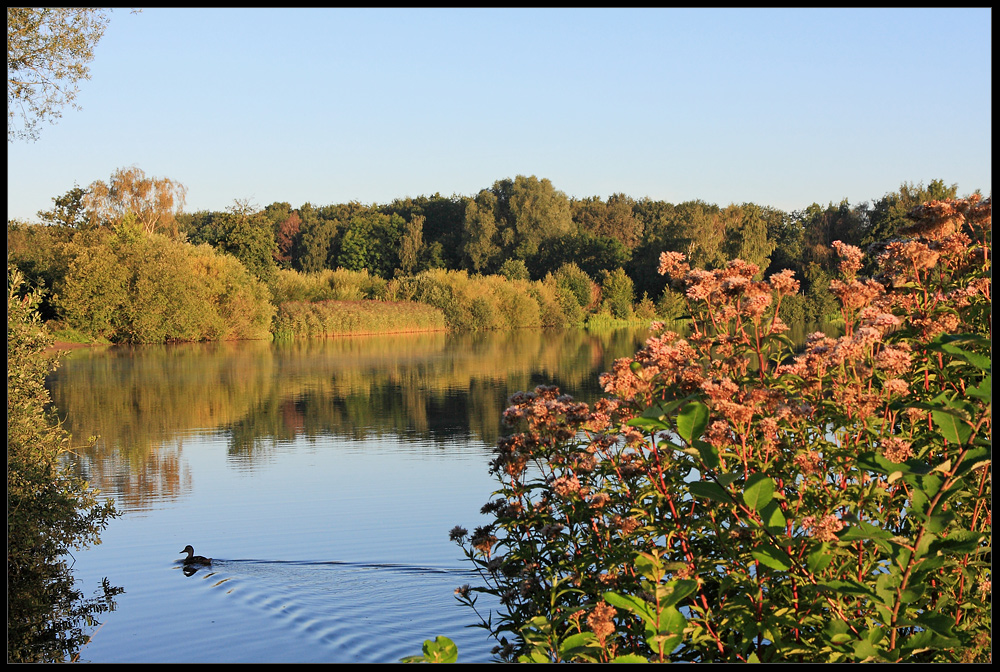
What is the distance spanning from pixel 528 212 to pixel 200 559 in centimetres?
6520

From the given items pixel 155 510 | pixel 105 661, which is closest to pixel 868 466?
pixel 105 661

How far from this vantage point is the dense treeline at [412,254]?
1476 inches

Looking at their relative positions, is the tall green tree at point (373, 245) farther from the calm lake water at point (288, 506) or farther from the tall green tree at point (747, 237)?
the calm lake water at point (288, 506)

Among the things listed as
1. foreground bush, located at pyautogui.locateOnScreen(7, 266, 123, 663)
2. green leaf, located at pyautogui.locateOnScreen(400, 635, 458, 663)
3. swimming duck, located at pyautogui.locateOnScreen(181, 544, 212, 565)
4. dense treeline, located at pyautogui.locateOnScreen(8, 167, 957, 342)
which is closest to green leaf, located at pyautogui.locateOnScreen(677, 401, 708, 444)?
green leaf, located at pyautogui.locateOnScreen(400, 635, 458, 663)

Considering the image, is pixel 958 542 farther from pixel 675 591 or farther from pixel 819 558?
pixel 675 591

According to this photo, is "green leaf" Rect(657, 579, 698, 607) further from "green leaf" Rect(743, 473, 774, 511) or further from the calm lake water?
the calm lake water

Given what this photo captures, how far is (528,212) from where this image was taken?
234ft

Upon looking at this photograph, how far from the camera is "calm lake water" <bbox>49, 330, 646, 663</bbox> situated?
599 cm

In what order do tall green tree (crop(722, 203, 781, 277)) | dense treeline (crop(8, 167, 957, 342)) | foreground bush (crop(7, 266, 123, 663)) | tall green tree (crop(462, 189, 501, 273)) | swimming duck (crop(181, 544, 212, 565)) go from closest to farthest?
foreground bush (crop(7, 266, 123, 663)), swimming duck (crop(181, 544, 212, 565)), dense treeline (crop(8, 167, 957, 342)), tall green tree (crop(722, 203, 781, 277)), tall green tree (crop(462, 189, 501, 273))

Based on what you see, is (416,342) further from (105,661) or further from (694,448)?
(694,448)

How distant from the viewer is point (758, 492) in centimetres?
271

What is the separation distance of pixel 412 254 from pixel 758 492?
72.0 meters

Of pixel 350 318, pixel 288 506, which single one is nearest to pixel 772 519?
pixel 288 506

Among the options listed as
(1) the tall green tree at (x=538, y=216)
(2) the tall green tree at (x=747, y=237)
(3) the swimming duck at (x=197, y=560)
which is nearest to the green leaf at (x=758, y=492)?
(3) the swimming duck at (x=197, y=560)
